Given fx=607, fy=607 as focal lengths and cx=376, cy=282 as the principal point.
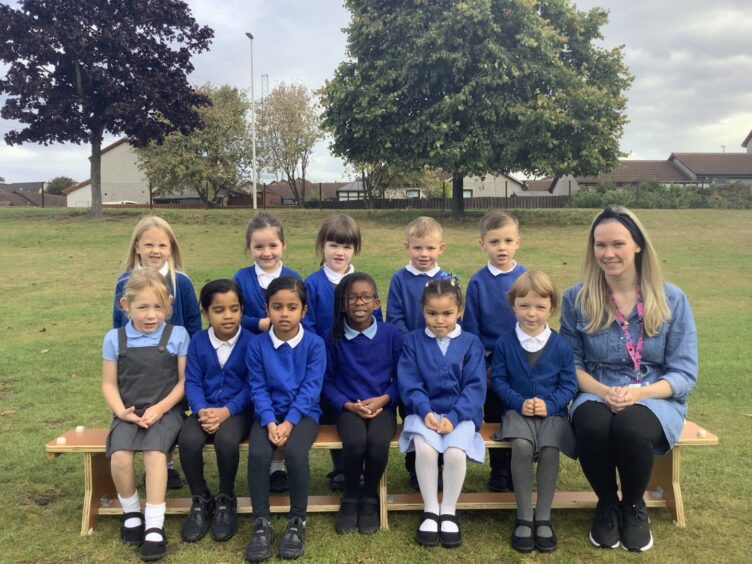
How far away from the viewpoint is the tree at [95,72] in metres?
20.4

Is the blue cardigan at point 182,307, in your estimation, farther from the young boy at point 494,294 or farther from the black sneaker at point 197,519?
the young boy at point 494,294

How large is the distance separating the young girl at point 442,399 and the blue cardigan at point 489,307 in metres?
0.34

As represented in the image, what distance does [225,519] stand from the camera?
3574mm

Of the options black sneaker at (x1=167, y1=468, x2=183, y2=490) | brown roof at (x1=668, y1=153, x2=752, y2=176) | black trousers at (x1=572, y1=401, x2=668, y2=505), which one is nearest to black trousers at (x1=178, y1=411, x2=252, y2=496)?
black sneaker at (x1=167, y1=468, x2=183, y2=490)

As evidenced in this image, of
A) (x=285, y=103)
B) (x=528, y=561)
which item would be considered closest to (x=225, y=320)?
(x=528, y=561)

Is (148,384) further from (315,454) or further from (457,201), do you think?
(457,201)

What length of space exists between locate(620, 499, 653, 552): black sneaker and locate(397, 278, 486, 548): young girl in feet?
2.87

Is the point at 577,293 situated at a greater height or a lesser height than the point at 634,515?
greater

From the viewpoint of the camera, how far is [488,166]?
2053 centimetres

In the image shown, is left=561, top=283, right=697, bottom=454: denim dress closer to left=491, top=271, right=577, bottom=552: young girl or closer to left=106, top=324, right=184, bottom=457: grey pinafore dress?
left=491, top=271, right=577, bottom=552: young girl

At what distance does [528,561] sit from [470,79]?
61.7 ft

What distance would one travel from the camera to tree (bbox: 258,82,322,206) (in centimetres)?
4044

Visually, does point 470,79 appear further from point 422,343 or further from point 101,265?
point 422,343

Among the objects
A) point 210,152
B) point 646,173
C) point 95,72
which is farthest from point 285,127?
point 646,173
